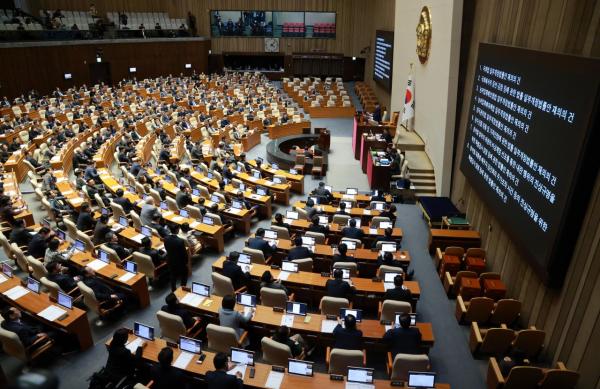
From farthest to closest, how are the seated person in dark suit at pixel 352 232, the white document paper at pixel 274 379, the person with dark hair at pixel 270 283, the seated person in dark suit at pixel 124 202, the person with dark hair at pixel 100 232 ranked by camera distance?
the seated person in dark suit at pixel 124 202
the seated person in dark suit at pixel 352 232
the person with dark hair at pixel 100 232
the person with dark hair at pixel 270 283
the white document paper at pixel 274 379

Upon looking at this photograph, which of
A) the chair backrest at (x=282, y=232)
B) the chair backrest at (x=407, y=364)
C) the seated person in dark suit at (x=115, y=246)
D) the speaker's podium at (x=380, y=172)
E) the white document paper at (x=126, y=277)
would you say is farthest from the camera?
the speaker's podium at (x=380, y=172)

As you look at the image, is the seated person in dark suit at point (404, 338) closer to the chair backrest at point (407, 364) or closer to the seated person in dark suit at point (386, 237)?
the chair backrest at point (407, 364)

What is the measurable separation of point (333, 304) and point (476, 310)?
274 cm

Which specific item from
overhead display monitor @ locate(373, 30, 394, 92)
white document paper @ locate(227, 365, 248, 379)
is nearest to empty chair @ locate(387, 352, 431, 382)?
white document paper @ locate(227, 365, 248, 379)

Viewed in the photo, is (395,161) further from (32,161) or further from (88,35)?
(88,35)

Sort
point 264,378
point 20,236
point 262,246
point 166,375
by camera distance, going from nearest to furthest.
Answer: point 166,375, point 264,378, point 262,246, point 20,236

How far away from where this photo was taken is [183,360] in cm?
589

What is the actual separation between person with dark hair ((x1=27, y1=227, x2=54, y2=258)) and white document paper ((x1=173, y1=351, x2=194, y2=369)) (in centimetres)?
474

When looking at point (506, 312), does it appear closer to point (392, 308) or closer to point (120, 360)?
point (392, 308)

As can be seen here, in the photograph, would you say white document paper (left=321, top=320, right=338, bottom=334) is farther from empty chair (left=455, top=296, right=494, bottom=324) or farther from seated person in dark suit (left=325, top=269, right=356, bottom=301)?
empty chair (left=455, top=296, right=494, bottom=324)

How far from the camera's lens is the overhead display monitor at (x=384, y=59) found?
23703 millimetres

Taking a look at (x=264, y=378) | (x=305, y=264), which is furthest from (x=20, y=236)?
(x=264, y=378)

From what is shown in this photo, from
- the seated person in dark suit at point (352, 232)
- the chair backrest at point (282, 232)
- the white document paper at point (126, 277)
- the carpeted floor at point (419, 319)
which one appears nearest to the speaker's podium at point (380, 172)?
the carpeted floor at point (419, 319)

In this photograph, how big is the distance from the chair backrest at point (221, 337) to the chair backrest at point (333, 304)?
1.65m
